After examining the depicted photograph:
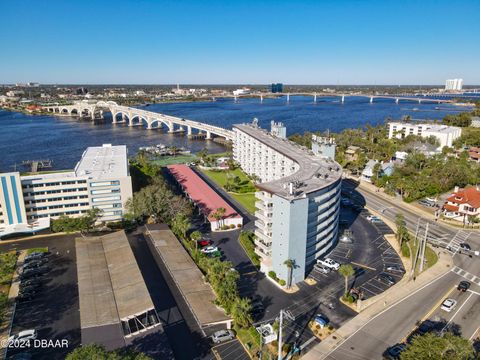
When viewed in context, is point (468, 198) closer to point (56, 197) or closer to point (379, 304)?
point (379, 304)

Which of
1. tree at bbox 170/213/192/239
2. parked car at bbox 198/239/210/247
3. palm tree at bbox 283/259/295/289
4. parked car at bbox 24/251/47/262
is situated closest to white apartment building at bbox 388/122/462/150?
parked car at bbox 198/239/210/247

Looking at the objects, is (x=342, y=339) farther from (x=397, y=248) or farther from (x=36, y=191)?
(x=36, y=191)

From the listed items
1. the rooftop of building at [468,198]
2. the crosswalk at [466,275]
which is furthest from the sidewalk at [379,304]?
the rooftop of building at [468,198]

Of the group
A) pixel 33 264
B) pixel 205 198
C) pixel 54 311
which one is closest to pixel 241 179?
pixel 205 198

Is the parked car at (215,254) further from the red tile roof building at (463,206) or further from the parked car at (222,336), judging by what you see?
the red tile roof building at (463,206)

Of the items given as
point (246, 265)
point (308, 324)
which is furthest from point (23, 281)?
point (308, 324)

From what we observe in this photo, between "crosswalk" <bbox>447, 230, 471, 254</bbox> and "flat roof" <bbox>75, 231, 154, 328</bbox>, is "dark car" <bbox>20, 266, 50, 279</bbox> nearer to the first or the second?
"flat roof" <bbox>75, 231, 154, 328</bbox>
